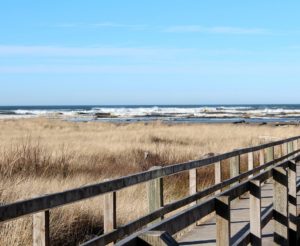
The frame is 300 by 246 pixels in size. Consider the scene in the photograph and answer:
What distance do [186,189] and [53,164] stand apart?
153 inches

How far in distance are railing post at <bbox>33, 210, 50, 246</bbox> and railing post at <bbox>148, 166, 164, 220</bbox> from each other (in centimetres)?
275

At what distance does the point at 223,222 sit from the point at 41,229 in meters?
1.34

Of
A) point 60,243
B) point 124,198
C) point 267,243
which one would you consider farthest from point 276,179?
point 124,198

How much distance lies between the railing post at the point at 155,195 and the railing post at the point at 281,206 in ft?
4.41

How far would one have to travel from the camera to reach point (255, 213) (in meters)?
5.17

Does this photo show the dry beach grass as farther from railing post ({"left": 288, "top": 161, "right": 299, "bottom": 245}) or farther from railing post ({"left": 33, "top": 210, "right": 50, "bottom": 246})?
railing post ({"left": 288, "top": 161, "right": 299, "bottom": 245})

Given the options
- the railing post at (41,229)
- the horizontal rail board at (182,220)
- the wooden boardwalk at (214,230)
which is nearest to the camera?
the horizontal rail board at (182,220)

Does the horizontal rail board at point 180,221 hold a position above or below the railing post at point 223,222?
above

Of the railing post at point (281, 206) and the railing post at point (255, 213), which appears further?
the railing post at point (281, 206)

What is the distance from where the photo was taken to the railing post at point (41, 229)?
432 cm

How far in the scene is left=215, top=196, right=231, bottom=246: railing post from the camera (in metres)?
3.94

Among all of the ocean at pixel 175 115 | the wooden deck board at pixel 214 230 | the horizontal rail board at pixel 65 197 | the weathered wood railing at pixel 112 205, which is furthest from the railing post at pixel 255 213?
the ocean at pixel 175 115

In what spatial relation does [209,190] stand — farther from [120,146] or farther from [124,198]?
[120,146]

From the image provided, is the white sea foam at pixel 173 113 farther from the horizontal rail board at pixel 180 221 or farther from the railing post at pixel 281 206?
the horizontal rail board at pixel 180 221
